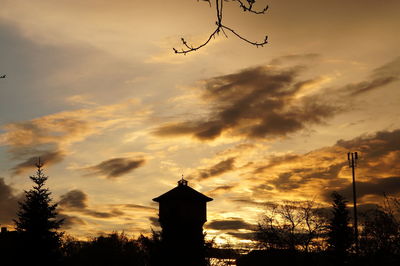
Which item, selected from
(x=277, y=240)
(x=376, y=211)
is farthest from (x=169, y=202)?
(x=376, y=211)

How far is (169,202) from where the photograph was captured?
41969 mm

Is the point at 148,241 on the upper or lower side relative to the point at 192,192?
lower

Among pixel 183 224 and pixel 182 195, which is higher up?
pixel 182 195

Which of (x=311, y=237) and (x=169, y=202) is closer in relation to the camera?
(x=311, y=237)

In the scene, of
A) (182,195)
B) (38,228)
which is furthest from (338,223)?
(38,228)

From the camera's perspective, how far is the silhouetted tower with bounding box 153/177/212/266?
3700 centimetres

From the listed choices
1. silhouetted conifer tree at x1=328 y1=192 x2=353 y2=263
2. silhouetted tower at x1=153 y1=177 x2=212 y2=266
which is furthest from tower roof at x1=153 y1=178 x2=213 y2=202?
silhouetted conifer tree at x1=328 y1=192 x2=353 y2=263

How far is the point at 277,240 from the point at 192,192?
30.9 feet

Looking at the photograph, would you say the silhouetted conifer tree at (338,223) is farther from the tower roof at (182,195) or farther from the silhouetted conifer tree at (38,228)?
the silhouetted conifer tree at (38,228)

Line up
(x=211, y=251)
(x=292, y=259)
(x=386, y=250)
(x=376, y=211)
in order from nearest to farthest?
(x=386, y=250)
(x=376, y=211)
(x=292, y=259)
(x=211, y=251)

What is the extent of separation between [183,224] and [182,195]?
131 inches

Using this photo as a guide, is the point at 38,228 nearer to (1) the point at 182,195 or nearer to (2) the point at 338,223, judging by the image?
(1) the point at 182,195

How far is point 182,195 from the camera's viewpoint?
137ft

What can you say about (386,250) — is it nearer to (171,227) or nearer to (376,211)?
(376,211)
